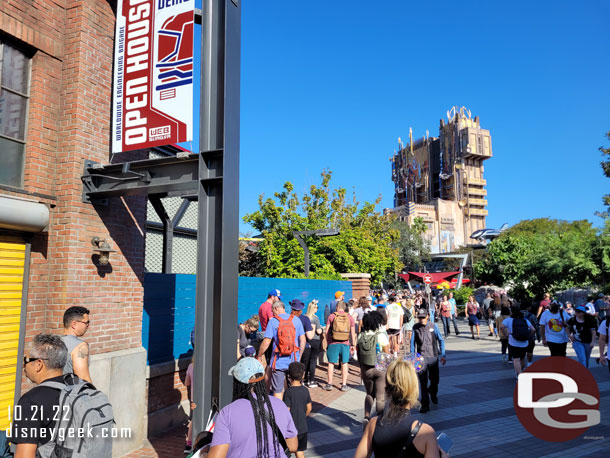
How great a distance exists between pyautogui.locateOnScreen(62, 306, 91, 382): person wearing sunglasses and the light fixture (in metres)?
1.77

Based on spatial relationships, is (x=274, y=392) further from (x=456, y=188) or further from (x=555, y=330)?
(x=456, y=188)

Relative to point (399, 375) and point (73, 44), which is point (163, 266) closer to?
point (73, 44)

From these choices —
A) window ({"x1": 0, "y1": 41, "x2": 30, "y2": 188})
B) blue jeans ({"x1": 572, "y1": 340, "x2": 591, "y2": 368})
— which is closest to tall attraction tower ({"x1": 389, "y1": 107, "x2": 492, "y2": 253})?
blue jeans ({"x1": 572, "y1": 340, "x2": 591, "y2": 368})

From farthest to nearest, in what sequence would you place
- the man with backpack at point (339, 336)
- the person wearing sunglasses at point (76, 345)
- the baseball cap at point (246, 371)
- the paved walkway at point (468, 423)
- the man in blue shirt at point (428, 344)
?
the man with backpack at point (339, 336) → the man in blue shirt at point (428, 344) → the paved walkway at point (468, 423) → the person wearing sunglasses at point (76, 345) → the baseball cap at point (246, 371)

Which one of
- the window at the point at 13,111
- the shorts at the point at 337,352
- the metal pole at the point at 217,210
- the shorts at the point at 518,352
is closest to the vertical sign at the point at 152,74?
the metal pole at the point at 217,210

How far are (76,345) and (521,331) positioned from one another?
29.1 feet

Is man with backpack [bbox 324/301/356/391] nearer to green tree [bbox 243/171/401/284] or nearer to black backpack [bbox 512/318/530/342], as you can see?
black backpack [bbox 512/318/530/342]

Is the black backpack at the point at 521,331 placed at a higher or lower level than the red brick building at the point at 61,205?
lower

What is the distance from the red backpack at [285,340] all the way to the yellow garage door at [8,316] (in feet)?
11.4

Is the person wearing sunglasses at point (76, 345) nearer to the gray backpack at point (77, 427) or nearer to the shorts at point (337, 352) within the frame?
the gray backpack at point (77, 427)

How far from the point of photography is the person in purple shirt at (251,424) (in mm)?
2850

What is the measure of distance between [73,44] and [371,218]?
30285mm

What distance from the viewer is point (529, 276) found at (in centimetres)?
3294

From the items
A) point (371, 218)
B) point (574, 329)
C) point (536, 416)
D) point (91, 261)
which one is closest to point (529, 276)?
point (371, 218)
